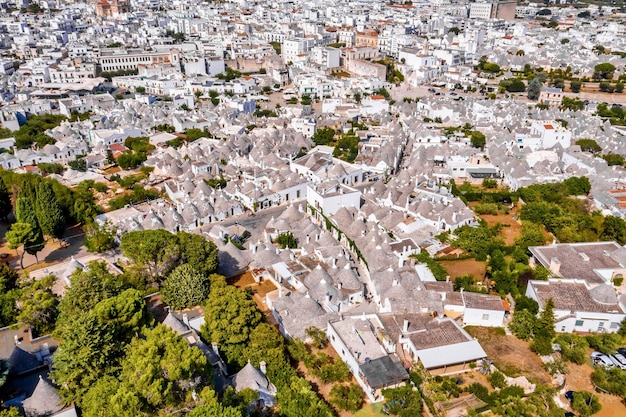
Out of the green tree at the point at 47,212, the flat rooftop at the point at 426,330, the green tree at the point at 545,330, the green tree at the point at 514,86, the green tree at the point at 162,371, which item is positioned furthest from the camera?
the green tree at the point at 514,86

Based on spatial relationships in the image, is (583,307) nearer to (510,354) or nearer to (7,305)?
(510,354)

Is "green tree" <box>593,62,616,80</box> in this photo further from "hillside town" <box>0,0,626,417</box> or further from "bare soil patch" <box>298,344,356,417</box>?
"bare soil patch" <box>298,344,356,417</box>

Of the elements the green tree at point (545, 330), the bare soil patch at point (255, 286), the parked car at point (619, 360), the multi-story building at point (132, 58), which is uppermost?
the multi-story building at point (132, 58)

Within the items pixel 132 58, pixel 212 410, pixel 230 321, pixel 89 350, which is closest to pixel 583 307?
pixel 230 321

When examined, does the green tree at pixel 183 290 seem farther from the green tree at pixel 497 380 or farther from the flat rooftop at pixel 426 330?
the green tree at pixel 497 380

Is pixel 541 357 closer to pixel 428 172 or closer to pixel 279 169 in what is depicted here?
pixel 428 172

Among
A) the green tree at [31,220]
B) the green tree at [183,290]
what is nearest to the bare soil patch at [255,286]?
the green tree at [183,290]

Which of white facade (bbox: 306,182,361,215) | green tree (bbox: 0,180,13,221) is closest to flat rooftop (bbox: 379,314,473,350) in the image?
white facade (bbox: 306,182,361,215)
